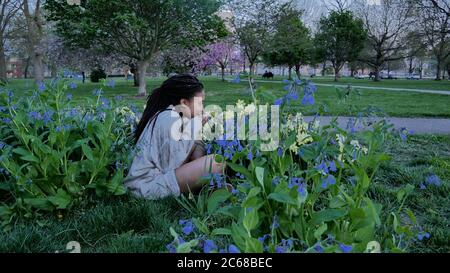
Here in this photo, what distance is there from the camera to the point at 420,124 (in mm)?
7539

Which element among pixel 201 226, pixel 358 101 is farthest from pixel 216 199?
pixel 358 101

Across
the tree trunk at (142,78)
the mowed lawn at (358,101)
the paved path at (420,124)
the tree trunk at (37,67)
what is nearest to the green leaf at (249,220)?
the mowed lawn at (358,101)

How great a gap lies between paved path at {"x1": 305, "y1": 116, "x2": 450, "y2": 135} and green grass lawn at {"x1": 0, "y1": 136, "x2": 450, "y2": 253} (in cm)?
359

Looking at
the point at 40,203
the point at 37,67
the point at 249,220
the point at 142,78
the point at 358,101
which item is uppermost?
the point at 37,67

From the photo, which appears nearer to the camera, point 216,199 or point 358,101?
point 216,199

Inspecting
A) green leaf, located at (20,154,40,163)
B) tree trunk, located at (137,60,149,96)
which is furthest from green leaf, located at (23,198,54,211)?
tree trunk, located at (137,60,149,96)

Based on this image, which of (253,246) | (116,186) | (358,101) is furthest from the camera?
(358,101)

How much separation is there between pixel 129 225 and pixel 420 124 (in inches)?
267

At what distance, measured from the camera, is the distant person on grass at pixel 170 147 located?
2.67 m

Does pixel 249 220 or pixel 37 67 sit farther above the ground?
pixel 37 67

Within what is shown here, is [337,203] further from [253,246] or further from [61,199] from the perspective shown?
[61,199]

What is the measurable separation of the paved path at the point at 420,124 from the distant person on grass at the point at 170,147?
409 centimetres

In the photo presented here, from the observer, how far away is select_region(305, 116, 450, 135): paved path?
666cm
